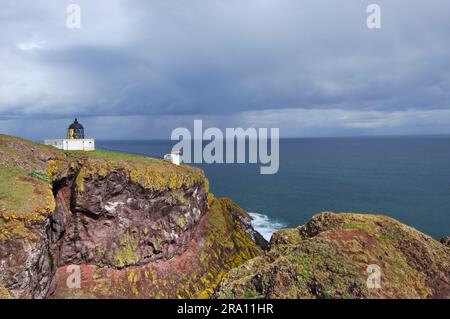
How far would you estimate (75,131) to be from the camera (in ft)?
193

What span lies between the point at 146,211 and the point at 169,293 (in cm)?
1174

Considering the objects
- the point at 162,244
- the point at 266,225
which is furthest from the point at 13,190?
the point at 266,225

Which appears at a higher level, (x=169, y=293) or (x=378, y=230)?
(x=378, y=230)

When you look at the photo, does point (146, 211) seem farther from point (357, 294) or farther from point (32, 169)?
point (357, 294)

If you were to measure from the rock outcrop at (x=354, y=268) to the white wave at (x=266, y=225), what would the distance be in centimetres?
5420

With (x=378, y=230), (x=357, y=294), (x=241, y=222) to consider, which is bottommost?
(x=241, y=222)

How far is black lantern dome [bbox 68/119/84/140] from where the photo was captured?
58.6 m

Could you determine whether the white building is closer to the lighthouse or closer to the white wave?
the lighthouse

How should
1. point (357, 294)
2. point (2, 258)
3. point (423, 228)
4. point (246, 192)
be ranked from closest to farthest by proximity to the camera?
1. point (357, 294)
2. point (2, 258)
3. point (423, 228)
4. point (246, 192)

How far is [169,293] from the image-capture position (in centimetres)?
4434

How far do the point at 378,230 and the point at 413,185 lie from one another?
405 ft
